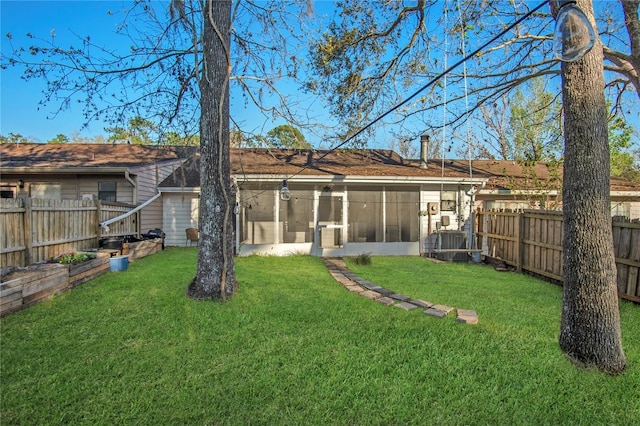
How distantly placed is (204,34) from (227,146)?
5.66 feet

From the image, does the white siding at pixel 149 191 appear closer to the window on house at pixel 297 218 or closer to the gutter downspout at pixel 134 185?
the gutter downspout at pixel 134 185

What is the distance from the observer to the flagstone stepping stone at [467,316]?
3621 millimetres

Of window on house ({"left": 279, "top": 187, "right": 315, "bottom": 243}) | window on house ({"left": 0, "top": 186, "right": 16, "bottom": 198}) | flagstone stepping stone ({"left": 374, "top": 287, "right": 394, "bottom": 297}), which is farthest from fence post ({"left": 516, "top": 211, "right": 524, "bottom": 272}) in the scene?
window on house ({"left": 0, "top": 186, "right": 16, "bottom": 198})

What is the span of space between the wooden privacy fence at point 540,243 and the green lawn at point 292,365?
71 cm

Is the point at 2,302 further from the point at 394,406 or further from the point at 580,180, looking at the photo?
the point at 580,180

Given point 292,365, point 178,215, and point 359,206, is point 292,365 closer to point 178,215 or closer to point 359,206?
point 359,206

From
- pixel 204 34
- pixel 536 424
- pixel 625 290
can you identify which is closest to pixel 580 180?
pixel 536 424

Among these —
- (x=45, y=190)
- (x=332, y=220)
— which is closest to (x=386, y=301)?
(x=332, y=220)

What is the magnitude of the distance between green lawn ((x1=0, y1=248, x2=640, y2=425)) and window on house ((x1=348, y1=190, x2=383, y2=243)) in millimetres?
5074

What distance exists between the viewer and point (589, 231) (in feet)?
8.98

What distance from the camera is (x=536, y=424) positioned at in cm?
203

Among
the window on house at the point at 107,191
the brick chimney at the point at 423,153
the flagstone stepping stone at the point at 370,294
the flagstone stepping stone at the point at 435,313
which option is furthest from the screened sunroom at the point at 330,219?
the flagstone stepping stone at the point at 435,313

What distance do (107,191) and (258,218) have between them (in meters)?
5.95

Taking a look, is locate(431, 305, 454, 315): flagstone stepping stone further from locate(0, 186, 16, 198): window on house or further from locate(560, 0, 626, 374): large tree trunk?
locate(0, 186, 16, 198): window on house
